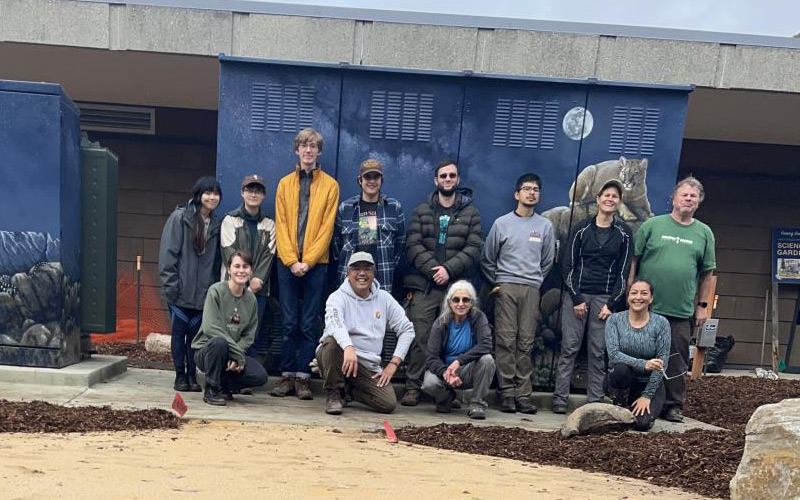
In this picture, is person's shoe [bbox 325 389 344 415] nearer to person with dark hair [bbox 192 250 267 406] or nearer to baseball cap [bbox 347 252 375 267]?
person with dark hair [bbox 192 250 267 406]

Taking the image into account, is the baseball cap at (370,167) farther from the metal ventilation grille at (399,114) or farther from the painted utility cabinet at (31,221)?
the painted utility cabinet at (31,221)

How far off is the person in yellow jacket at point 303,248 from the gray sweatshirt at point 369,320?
332 mm

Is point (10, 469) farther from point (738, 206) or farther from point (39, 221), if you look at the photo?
point (738, 206)

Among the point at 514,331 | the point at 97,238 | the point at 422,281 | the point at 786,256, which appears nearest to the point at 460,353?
the point at 514,331

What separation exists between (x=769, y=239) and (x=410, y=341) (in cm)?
672

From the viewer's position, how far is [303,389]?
568cm

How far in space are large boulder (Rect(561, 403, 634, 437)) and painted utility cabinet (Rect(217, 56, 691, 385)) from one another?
4.30 ft

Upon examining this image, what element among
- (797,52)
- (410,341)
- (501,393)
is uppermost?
(797,52)

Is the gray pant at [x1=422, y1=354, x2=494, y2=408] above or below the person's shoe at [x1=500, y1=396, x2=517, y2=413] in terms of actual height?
above

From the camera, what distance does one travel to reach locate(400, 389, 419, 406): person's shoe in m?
5.69

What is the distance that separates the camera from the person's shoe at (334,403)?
514 centimetres

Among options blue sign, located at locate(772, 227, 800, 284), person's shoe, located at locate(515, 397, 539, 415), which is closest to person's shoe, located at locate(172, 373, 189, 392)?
person's shoe, located at locate(515, 397, 539, 415)

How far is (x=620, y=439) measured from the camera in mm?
4582

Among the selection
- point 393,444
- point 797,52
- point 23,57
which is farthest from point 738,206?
point 23,57
